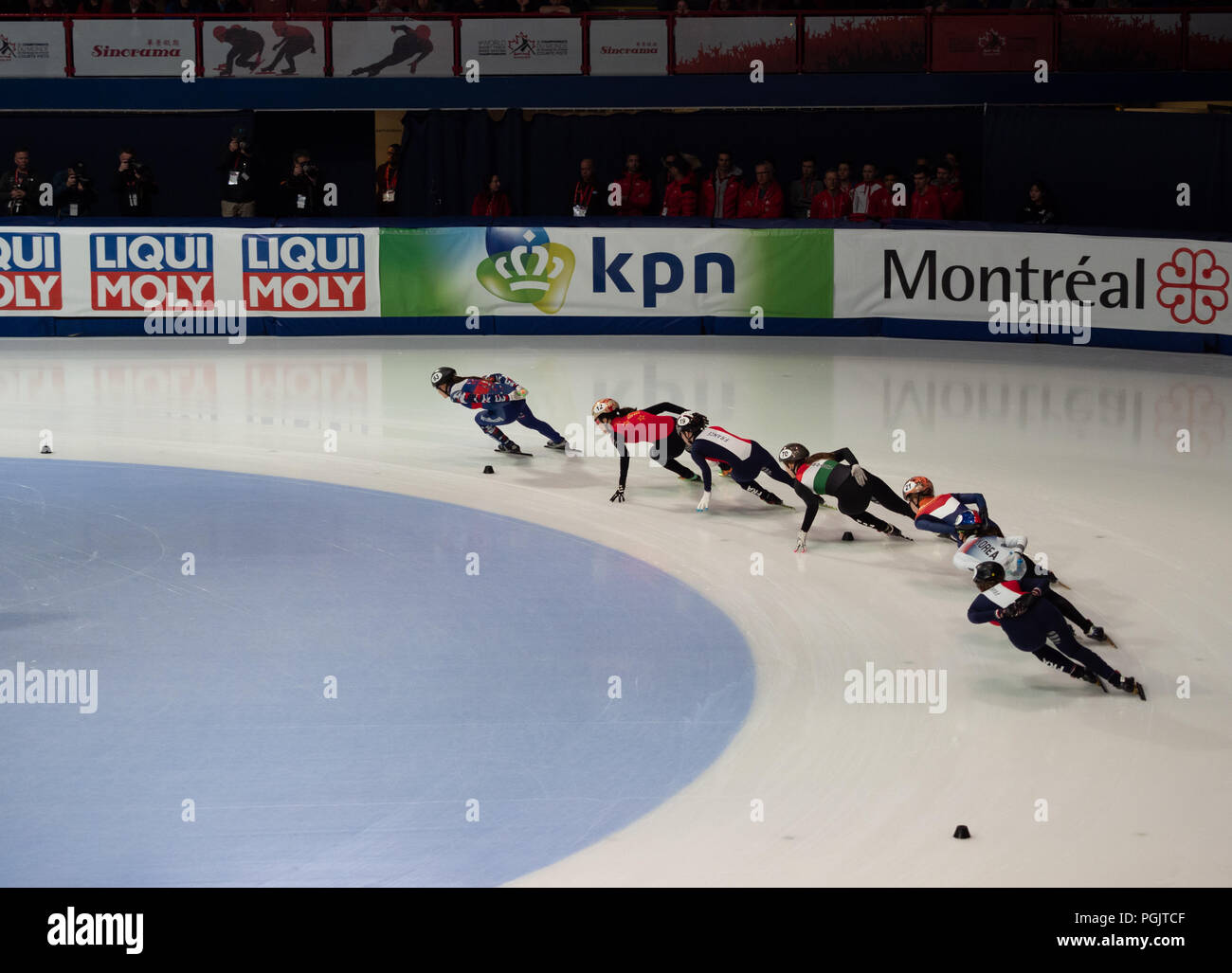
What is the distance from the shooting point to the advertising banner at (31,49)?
73.5 feet

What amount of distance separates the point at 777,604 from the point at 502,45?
15.4m

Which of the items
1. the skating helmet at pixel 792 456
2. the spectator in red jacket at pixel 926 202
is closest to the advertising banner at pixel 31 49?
the spectator in red jacket at pixel 926 202

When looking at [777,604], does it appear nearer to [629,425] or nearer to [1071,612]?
[1071,612]

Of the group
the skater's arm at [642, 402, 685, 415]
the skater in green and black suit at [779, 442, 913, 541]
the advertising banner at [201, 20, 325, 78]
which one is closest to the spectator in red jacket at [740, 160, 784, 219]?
the advertising banner at [201, 20, 325, 78]

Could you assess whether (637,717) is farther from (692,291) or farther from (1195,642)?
(692,291)

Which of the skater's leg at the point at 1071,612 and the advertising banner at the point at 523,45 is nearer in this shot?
the skater's leg at the point at 1071,612

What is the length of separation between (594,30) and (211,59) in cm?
536

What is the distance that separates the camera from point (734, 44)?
74.2 ft

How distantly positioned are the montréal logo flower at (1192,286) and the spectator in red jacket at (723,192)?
5.64 m

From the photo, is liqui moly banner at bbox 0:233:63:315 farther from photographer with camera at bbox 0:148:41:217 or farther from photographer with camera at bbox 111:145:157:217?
photographer with camera at bbox 111:145:157:217

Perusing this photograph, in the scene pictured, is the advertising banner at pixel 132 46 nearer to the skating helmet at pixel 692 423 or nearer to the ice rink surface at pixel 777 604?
the ice rink surface at pixel 777 604

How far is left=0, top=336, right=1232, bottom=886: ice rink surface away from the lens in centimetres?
600

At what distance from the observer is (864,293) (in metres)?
19.5

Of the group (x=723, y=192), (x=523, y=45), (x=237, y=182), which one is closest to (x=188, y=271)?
(x=237, y=182)
